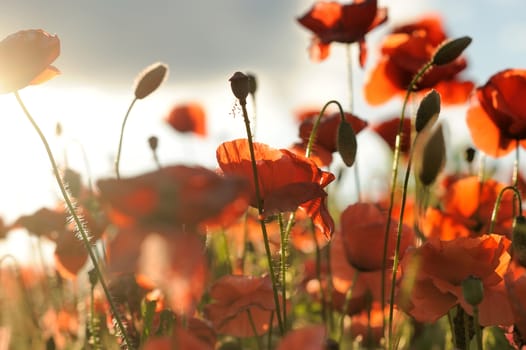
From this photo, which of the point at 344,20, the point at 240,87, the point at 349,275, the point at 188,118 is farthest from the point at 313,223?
the point at 188,118

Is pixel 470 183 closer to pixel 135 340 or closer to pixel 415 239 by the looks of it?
pixel 415 239

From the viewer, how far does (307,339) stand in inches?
27.5

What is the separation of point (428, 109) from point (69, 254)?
0.93 meters

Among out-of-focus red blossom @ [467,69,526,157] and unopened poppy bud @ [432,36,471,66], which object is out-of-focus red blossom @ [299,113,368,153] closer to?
out-of-focus red blossom @ [467,69,526,157]

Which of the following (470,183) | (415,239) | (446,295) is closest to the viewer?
(446,295)

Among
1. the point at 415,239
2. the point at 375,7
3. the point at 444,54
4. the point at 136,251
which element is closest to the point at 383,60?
the point at 375,7

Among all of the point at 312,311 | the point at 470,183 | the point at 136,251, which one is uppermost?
the point at 136,251

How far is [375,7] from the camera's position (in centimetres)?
235

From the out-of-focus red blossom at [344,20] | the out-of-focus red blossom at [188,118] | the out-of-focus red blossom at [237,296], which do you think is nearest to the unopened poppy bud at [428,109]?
the out-of-focus red blossom at [237,296]

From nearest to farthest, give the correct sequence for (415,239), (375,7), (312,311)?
(415,239) < (375,7) < (312,311)

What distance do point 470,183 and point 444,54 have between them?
28.3 inches

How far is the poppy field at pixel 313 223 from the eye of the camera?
0.72m

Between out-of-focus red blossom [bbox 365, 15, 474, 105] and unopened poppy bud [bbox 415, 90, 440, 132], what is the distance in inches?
39.2

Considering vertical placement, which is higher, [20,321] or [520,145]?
[520,145]
